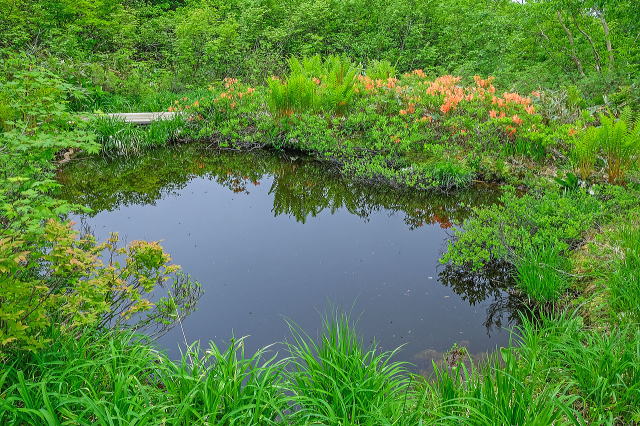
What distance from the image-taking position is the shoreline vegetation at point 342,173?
2332 millimetres

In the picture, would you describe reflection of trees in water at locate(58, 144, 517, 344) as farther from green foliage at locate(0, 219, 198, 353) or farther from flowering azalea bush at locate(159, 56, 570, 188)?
green foliage at locate(0, 219, 198, 353)

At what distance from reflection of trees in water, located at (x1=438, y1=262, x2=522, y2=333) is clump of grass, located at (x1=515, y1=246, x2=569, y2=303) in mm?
172

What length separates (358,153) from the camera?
25.7ft

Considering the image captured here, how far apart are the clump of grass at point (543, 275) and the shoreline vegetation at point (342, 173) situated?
0.08ft

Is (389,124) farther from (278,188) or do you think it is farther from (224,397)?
(224,397)

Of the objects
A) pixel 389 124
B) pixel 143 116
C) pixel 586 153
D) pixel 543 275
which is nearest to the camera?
pixel 543 275

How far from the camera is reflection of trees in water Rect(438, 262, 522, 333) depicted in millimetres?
3857

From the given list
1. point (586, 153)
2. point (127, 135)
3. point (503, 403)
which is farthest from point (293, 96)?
point (503, 403)

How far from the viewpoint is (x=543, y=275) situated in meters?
3.77

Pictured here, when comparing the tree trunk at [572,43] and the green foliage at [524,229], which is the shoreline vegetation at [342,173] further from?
the tree trunk at [572,43]

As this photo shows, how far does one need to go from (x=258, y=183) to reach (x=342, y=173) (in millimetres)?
1340

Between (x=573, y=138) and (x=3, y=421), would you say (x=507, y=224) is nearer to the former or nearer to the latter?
(x=573, y=138)

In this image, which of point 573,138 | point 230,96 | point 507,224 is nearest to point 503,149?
point 573,138

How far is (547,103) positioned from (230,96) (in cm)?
587
